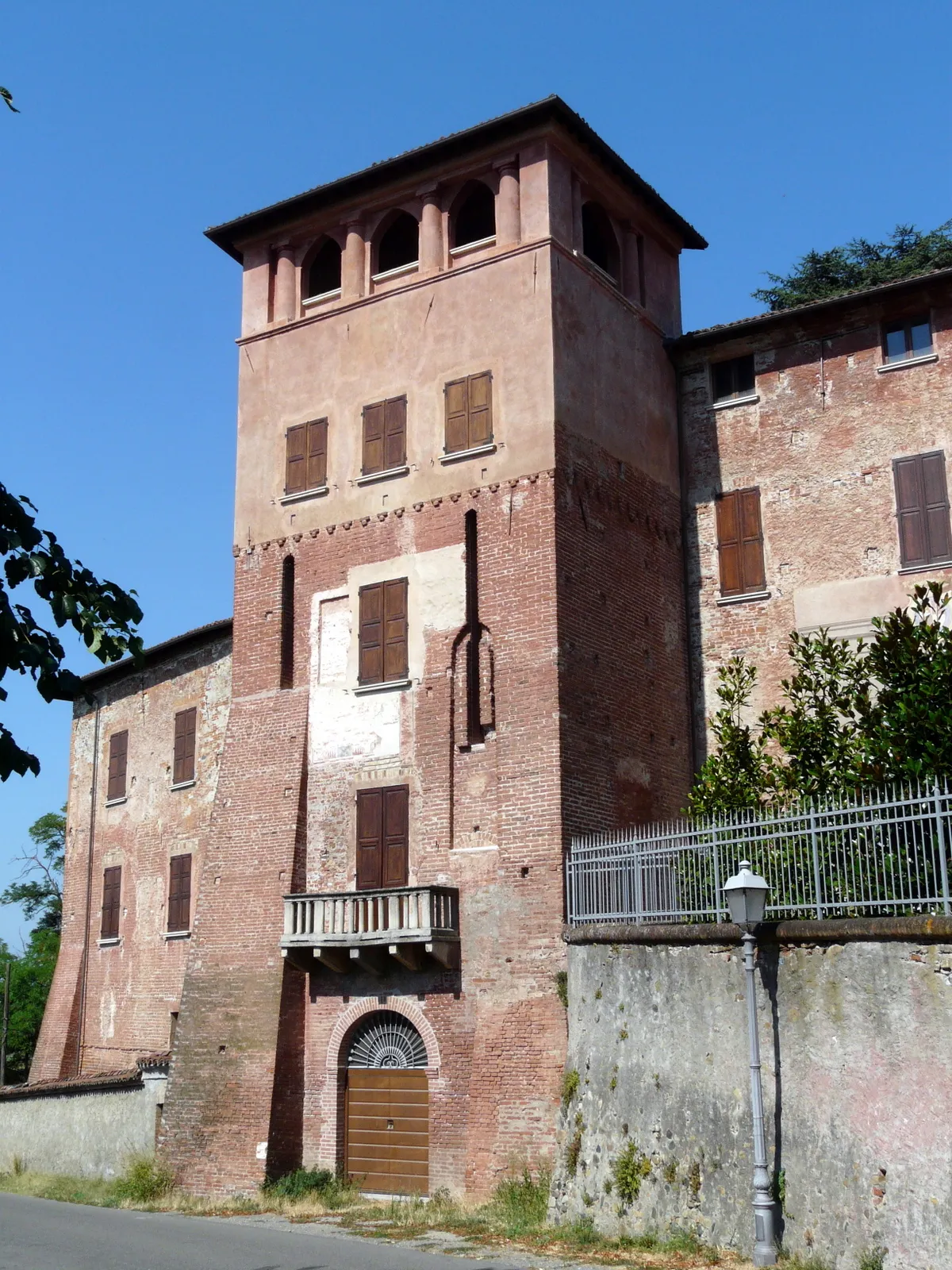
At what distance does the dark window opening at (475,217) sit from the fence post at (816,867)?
12.9m

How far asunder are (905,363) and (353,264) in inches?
376

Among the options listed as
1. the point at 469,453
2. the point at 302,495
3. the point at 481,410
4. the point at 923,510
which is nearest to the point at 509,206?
the point at 481,410

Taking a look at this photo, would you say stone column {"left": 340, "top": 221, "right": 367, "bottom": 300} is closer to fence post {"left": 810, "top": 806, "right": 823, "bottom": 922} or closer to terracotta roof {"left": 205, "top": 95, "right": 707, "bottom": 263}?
terracotta roof {"left": 205, "top": 95, "right": 707, "bottom": 263}

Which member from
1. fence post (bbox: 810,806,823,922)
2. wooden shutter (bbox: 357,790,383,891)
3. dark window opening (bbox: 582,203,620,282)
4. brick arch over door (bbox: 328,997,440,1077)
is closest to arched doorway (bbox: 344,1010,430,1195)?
brick arch over door (bbox: 328,997,440,1077)

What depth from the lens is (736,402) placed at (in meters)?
24.5

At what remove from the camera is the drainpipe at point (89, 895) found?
3084cm

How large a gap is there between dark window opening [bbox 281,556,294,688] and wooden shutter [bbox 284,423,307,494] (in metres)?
1.28

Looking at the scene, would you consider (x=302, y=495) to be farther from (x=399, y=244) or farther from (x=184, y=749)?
(x=184, y=749)

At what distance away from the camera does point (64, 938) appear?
3241 centimetres

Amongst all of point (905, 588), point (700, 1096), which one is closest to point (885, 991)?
point (700, 1096)

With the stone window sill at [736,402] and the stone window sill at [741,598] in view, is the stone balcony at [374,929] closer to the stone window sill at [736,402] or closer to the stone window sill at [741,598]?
the stone window sill at [741,598]

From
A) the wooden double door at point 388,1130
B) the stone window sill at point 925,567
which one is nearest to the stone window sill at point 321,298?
the stone window sill at point 925,567

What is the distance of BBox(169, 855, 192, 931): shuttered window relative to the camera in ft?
93.4

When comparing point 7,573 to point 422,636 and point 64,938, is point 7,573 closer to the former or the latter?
point 422,636
